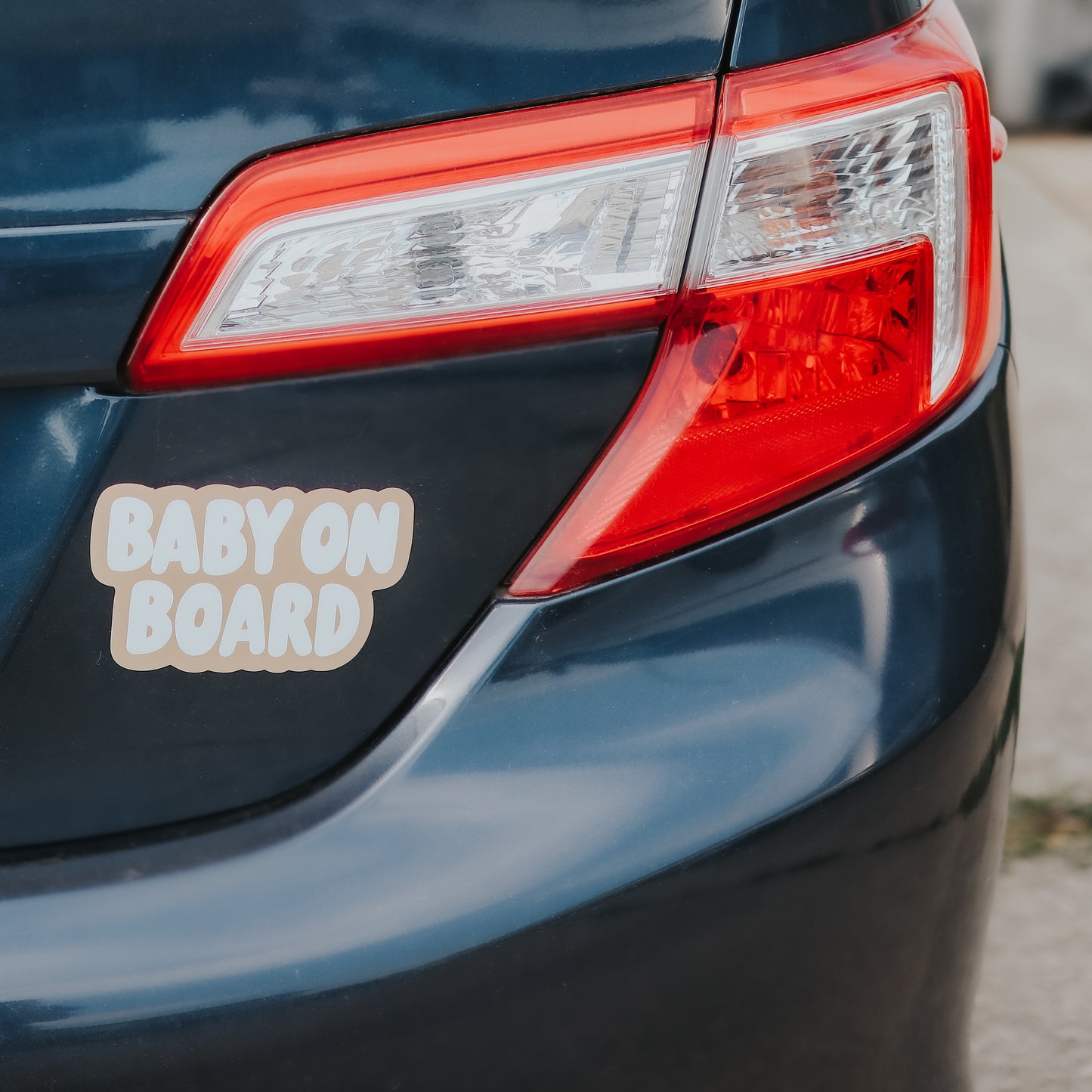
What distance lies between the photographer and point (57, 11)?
809mm

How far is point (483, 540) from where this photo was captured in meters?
0.91

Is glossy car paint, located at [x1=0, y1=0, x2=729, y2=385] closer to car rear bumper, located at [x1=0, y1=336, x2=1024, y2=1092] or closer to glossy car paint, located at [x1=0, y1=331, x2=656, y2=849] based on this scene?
glossy car paint, located at [x1=0, y1=331, x2=656, y2=849]

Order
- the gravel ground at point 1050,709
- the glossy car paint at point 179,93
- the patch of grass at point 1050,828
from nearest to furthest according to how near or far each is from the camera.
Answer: the glossy car paint at point 179,93
the gravel ground at point 1050,709
the patch of grass at point 1050,828

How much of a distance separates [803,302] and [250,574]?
16.7 inches

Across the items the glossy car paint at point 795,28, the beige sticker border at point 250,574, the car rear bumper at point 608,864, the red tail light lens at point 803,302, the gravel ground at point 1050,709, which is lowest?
the gravel ground at point 1050,709

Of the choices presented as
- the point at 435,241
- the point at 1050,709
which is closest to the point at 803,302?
the point at 435,241

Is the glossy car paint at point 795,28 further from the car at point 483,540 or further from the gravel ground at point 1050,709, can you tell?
the gravel ground at point 1050,709

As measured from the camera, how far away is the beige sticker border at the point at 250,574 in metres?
0.87

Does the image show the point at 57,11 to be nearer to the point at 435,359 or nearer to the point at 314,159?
the point at 314,159

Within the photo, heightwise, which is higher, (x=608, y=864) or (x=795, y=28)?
(x=795, y=28)

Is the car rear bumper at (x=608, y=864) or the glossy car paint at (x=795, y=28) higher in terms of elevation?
the glossy car paint at (x=795, y=28)

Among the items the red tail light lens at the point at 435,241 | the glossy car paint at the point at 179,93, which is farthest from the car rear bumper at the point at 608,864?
the glossy car paint at the point at 179,93

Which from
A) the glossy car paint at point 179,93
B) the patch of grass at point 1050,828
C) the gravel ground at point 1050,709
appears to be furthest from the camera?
the patch of grass at point 1050,828

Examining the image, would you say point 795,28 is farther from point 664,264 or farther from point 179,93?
point 179,93
